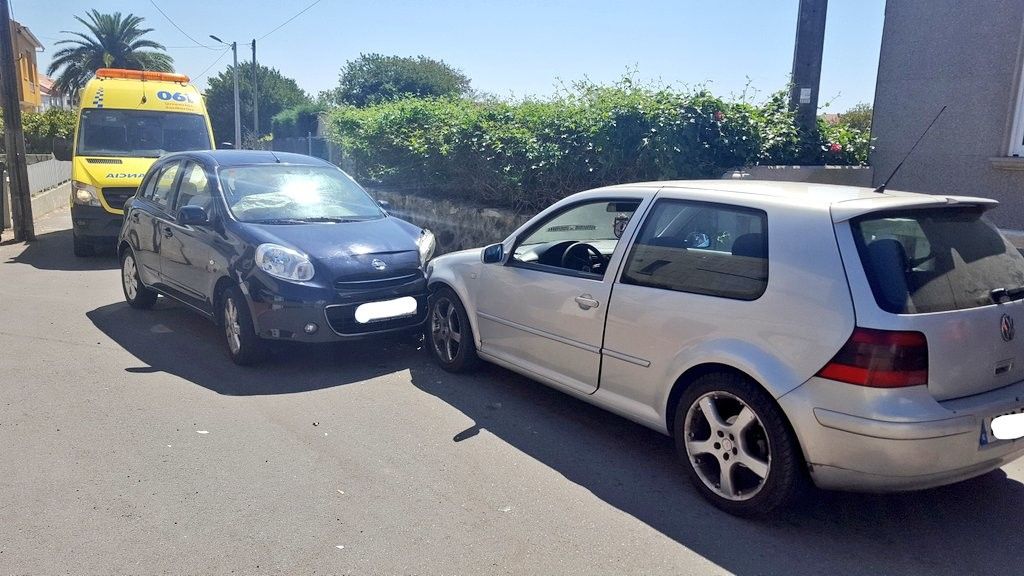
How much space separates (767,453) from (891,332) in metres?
0.83

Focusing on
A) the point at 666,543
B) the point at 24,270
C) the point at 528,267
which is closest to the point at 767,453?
the point at 666,543

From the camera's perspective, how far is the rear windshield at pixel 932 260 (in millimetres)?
3387

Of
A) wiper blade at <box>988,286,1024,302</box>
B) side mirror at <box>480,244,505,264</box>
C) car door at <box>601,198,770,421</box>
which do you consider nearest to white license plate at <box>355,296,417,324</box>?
side mirror at <box>480,244,505,264</box>

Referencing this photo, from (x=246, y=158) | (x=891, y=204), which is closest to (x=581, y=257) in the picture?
(x=891, y=204)

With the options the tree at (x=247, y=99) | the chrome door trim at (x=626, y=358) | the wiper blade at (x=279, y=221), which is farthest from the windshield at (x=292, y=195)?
the tree at (x=247, y=99)

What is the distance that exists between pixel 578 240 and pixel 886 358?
2.44m

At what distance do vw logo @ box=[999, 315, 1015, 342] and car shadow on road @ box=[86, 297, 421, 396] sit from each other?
421 centimetres

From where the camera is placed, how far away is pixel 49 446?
15.1ft

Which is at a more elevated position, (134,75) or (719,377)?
(134,75)

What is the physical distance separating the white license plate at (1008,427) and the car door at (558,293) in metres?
1.98

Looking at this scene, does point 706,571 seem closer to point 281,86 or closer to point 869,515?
point 869,515

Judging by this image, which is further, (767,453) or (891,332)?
(767,453)

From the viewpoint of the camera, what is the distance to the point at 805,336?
3471 mm

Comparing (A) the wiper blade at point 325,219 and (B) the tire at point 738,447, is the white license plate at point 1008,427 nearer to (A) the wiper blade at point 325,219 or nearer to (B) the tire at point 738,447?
(B) the tire at point 738,447
